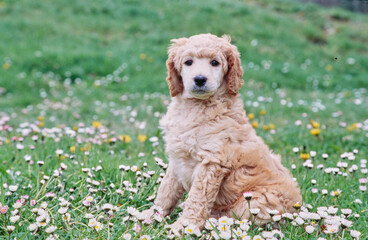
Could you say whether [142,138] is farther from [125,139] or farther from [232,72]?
[232,72]

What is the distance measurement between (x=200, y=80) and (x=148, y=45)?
781 centimetres

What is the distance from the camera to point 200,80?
2943 mm

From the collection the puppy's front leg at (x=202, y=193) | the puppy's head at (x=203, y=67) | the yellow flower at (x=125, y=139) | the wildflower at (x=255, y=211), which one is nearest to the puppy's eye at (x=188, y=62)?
the puppy's head at (x=203, y=67)

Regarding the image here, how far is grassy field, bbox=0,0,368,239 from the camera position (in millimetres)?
2975

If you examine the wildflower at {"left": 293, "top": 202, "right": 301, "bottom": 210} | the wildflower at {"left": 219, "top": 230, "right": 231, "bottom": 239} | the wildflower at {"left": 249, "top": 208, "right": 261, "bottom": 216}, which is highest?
the wildflower at {"left": 219, "top": 230, "right": 231, "bottom": 239}

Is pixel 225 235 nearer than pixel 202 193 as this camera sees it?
Yes

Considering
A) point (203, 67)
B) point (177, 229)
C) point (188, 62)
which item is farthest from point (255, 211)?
point (188, 62)

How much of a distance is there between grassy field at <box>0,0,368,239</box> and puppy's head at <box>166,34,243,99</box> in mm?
851

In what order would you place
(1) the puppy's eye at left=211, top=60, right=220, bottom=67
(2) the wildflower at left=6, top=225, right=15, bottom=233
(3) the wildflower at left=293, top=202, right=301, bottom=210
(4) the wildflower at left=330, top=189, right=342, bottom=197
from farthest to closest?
(4) the wildflower at left=330, top=189, right=342, bottom=197, (1) the puppy's eye at left=211, top=60, right=220, bottom=67, (3) the wildflower at left=293, top=202, right=301, bottom=210, (2) the wildflower at left=6, top=225, right=15, bottom=233

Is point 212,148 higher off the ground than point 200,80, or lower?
lower

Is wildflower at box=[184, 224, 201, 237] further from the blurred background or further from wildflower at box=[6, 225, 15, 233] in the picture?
the blurred background

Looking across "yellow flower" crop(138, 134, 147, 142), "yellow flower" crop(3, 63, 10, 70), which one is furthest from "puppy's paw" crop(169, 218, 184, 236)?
"yellow flower" crop(3, 63, 10, 70)

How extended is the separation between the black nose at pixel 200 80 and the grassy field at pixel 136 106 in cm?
96

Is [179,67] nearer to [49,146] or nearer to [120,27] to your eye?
[49,146]
